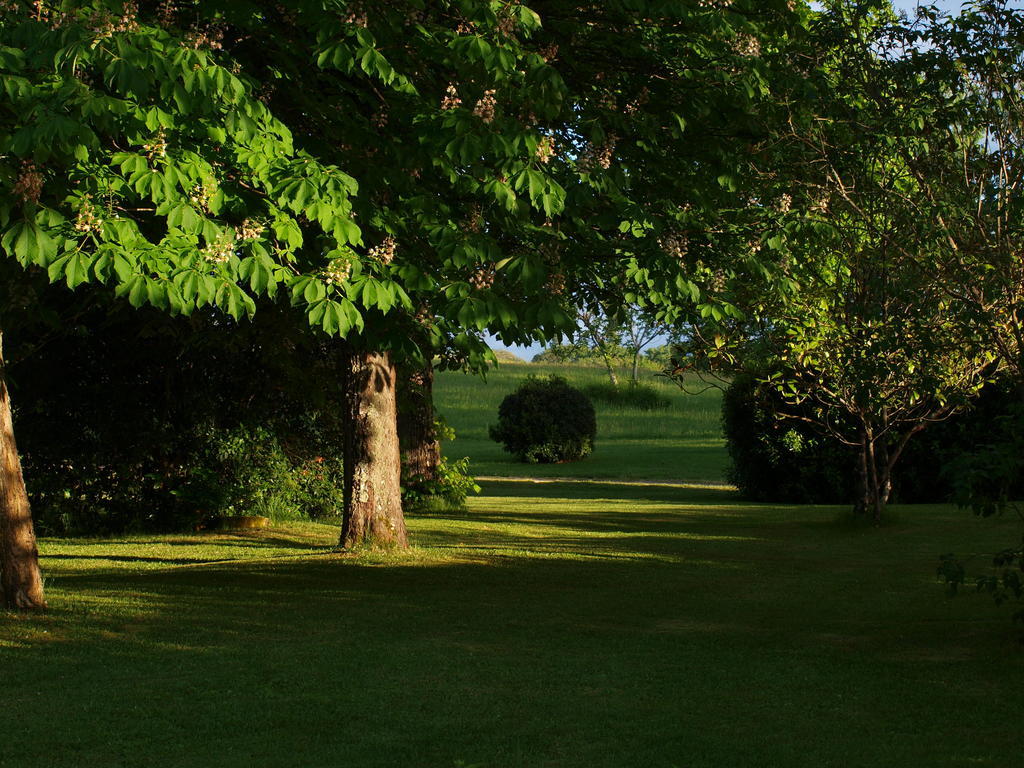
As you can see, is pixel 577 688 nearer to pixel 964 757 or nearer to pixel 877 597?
pixel 964 757

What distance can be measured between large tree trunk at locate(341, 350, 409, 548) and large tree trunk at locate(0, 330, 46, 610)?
4.45 m

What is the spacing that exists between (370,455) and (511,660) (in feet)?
19.4

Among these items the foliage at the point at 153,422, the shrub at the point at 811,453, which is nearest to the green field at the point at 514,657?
the foliage at the point at 153,422

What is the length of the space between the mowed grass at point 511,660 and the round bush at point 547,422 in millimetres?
22524

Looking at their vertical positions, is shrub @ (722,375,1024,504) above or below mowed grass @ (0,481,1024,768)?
above

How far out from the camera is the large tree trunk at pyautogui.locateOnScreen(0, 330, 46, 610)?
990cm

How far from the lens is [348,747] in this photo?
19.9 ft

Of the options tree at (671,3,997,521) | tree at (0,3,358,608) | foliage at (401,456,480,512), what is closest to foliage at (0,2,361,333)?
tree at (0,3,358,608)

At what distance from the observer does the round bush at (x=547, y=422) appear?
37.9m

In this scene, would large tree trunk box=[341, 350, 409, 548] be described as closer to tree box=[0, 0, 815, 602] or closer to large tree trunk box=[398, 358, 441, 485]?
tree box=[0, 0, 815, 602]

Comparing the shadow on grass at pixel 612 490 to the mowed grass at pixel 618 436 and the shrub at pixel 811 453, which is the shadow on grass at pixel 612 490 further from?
the mowed grass at pixel 618 436

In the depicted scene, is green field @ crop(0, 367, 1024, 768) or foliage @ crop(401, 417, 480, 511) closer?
green field @ crop(0, 367, 1024, 768)

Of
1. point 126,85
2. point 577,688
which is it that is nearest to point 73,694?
point 577,688

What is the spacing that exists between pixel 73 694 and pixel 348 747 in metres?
2.24
